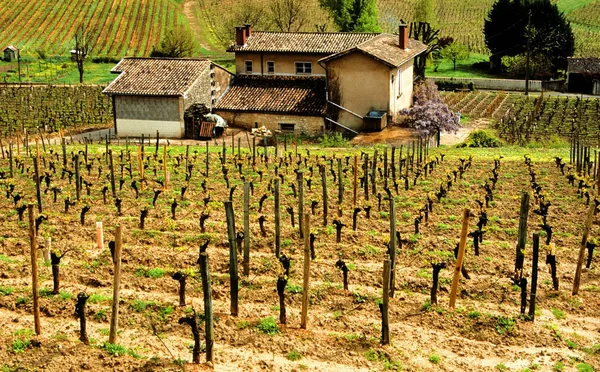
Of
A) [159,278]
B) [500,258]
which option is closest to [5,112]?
[159,278]

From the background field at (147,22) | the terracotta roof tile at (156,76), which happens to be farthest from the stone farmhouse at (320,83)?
the background field at (147,22)

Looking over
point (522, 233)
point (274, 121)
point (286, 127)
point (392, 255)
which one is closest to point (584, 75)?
point (286, 127)

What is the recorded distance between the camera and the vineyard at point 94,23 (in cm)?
8438

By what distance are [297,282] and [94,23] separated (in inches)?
3256

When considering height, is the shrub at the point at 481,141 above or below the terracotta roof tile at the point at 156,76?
below

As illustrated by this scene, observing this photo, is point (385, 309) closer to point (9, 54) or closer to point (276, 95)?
point (276, 95)

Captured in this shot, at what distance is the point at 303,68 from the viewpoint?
49.1 m

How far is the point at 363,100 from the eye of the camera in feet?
145

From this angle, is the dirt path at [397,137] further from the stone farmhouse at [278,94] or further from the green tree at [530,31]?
the green tree at [530,31]

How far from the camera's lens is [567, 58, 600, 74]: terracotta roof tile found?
6141 centimetres

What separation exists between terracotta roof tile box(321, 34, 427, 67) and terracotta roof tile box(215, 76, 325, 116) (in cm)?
282

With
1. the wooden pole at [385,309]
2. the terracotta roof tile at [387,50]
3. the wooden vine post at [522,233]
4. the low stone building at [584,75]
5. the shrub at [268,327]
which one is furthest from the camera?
the low stone building at [584,75]

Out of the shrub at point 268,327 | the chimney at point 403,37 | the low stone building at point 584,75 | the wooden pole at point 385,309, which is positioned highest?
the chimney at point 403,37

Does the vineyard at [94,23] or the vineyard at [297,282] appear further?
the vineyard at [94,23]
